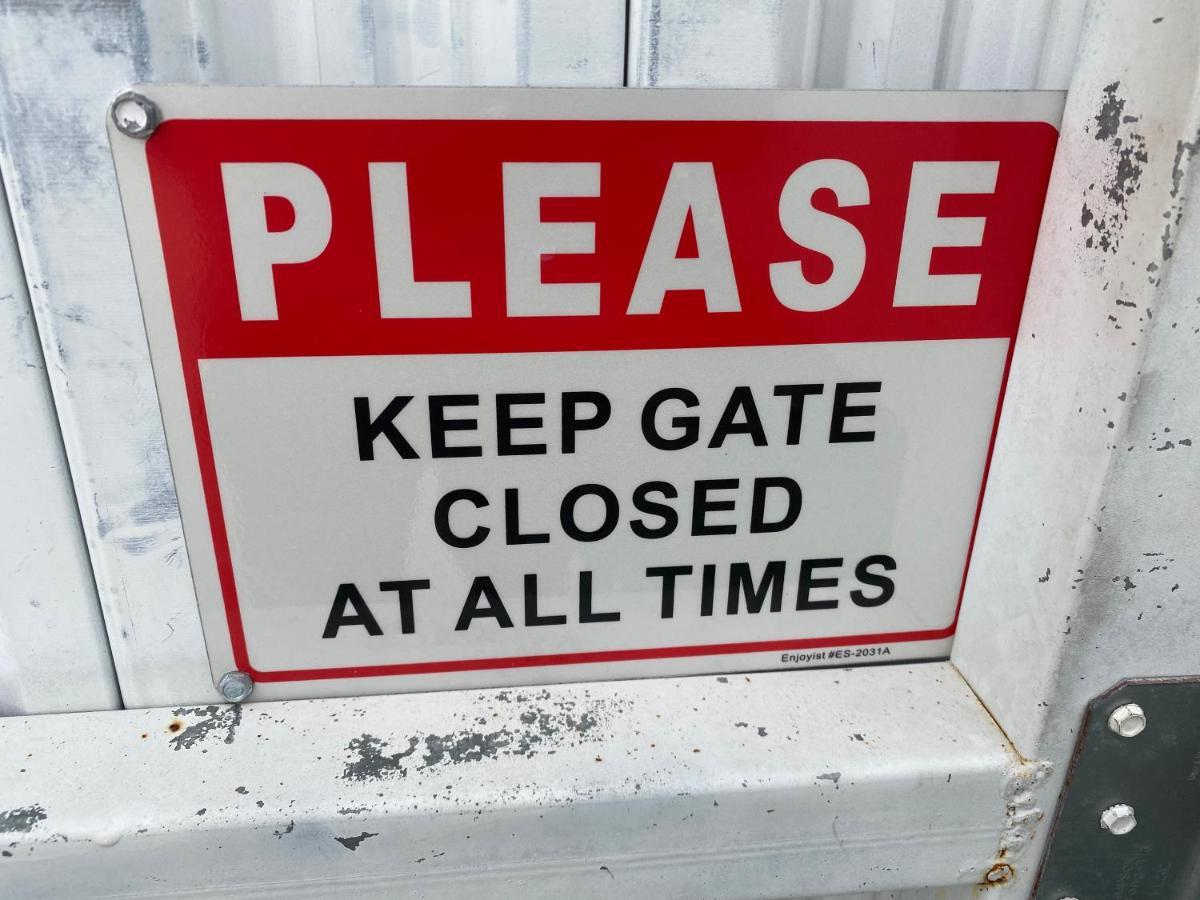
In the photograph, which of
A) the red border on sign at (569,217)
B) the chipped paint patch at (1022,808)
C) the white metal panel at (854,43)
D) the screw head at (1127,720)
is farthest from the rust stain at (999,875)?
the white metal panel at (854,43)

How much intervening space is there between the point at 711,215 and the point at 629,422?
0.20 meters

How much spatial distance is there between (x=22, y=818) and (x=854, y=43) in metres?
0.99

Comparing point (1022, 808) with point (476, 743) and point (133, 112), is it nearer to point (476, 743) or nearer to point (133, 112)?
point (476, 743)

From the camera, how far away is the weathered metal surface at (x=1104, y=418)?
623 millimetres

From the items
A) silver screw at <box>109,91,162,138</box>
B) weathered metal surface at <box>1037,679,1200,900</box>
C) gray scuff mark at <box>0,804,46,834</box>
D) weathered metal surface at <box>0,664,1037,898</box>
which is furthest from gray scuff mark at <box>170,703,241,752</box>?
weathered metal surface at <box>1037,679,1200,900</box>

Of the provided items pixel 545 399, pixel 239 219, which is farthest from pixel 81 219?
pixel 545 399

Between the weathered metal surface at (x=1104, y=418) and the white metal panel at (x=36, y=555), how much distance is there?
34.3 inches

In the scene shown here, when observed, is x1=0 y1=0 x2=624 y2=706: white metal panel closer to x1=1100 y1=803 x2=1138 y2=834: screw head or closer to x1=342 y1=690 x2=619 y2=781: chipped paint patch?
x1=342 y1=690 x2=619 y2=781: chipped paint patch

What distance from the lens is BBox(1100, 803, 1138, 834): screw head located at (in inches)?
32.5

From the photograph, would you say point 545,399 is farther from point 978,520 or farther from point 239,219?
point 978,520

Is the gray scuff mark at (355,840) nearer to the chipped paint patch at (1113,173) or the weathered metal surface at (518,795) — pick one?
the weathered metal surface at (518,795)

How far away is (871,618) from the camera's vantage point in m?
0.89

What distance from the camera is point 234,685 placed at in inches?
32.0

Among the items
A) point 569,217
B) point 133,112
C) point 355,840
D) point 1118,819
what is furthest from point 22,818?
point 1118,819
